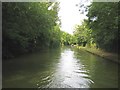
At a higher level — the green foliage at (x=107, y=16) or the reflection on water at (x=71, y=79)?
the green foliage at (x=107, y=16)

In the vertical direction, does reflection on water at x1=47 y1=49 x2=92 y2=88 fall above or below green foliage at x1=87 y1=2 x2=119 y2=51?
below

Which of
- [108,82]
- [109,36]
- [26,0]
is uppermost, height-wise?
[26,0]

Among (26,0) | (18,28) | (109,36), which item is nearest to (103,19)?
(109,36)

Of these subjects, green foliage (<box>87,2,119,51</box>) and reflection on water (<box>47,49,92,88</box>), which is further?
green foliage (<box>87,2,119,51</box>)

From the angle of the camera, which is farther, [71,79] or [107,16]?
[107,16]

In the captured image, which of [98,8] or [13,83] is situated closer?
[13,83]

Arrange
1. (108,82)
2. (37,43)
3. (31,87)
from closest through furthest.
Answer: (31,87) < (108,82) < (37,43)

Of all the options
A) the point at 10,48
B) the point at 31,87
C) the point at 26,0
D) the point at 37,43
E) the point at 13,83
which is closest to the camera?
the point at 31,87

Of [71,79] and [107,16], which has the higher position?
[107,16]

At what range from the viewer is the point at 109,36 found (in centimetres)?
2244

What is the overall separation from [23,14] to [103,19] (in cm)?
781

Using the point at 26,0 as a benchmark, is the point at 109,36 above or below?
below

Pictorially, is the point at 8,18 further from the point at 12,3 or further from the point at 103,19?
the point at 103,19

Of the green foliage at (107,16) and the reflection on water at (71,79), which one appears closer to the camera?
the reflection on water at (71,79)
